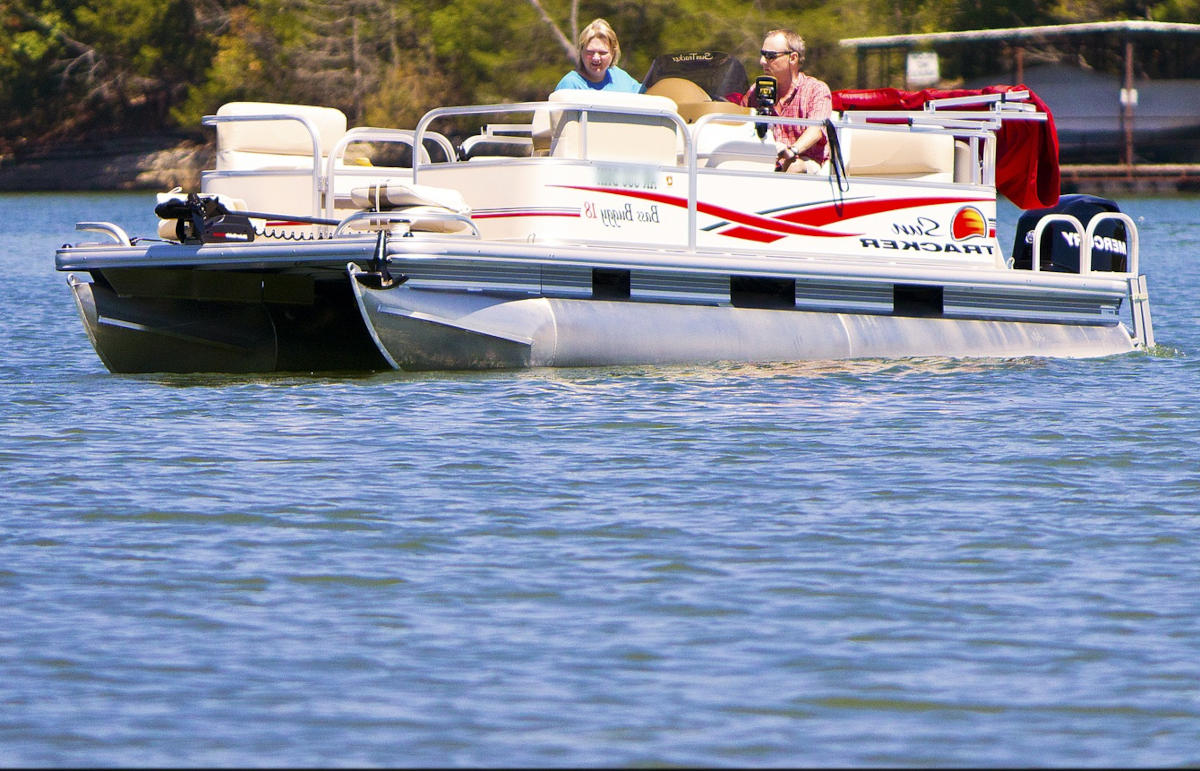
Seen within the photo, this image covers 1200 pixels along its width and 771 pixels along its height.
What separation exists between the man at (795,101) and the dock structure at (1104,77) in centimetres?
3940

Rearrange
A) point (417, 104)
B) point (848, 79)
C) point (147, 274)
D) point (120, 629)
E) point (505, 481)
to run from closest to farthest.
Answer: point (120, 629) < point (505, 481) < point (147, 274) < point (848, 79) < point (417, 104)

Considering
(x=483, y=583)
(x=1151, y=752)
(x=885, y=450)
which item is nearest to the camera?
(x=1151, y=752)

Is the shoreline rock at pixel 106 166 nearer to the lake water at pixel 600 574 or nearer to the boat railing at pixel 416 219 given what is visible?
the boat railing at pixel 416 219

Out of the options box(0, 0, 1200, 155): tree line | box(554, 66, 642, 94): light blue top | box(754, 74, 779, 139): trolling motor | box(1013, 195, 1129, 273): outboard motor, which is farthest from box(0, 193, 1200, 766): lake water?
box(0, 0, 1200, 155): tree line

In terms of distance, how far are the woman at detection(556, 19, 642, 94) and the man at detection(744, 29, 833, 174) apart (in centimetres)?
71

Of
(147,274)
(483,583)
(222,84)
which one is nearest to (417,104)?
(222,84)

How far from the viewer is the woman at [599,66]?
1010 cm

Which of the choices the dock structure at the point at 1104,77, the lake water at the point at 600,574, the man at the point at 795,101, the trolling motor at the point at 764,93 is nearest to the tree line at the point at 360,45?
the dock structure at the point at 1104,77

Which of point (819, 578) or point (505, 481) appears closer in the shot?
point (819, 578)

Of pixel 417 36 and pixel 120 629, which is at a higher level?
pixel 417 36

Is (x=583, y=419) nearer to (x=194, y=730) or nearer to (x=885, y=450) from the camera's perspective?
(x=885, y=450)

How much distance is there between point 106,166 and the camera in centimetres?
6047

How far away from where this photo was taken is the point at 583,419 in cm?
870

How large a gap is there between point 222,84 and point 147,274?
171ft
